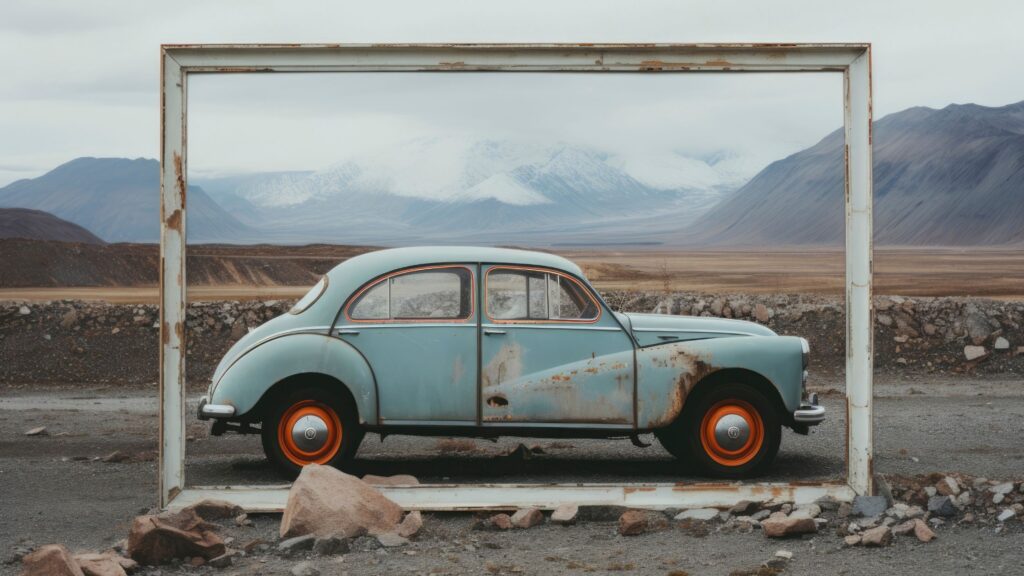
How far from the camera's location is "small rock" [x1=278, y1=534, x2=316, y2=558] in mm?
6626

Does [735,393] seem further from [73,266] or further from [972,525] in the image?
[73,266]

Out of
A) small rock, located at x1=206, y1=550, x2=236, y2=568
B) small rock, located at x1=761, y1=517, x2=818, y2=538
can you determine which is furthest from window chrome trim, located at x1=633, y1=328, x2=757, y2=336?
small rock, located at x1=206, y1=550, x2=236, y2=568

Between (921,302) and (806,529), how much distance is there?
13282 millimetres

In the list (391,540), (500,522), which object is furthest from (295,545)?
(500,522)

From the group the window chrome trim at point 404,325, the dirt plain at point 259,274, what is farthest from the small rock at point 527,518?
the dirt plain at point 259,274

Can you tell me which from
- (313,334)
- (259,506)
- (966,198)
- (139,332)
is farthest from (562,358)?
(966,198)

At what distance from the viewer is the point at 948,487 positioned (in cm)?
768

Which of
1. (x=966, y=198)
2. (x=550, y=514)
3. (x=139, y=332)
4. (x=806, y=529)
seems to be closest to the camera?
(x=806, y=529)

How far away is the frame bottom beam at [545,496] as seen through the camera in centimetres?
757

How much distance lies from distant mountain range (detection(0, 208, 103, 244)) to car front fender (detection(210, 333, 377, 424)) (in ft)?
172

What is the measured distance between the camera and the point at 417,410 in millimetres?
7934

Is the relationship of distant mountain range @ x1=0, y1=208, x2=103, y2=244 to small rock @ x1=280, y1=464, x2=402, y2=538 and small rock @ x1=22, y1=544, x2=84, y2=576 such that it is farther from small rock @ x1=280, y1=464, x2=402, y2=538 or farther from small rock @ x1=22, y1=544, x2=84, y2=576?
small rock @ x1=22, y1=544, x2=84, y2=576

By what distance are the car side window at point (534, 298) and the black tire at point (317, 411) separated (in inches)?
49.8

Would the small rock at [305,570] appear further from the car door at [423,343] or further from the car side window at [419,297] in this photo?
the car side window at [419,297]
